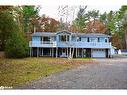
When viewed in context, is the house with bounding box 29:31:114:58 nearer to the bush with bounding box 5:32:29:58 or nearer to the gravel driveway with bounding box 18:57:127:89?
the bush with bounding box 5:32:29:58

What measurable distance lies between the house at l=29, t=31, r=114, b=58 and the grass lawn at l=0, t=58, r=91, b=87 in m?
0.18

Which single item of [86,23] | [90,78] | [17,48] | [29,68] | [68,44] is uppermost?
[86,23]

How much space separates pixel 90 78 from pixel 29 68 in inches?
47.6

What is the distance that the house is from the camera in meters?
6.74

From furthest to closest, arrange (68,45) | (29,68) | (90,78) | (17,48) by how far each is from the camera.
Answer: (17,48) < (68,45) < (29,68) < (90,78)

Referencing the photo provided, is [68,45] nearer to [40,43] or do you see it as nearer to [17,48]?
[40,43]

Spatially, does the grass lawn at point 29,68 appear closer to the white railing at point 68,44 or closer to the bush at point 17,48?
the bush at point 17,48

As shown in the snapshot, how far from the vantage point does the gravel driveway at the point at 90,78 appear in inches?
213

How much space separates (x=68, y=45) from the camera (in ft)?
23.1

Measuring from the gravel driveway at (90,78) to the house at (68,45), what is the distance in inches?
15.1

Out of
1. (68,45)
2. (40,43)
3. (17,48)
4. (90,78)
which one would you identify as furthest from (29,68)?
(17,48)
